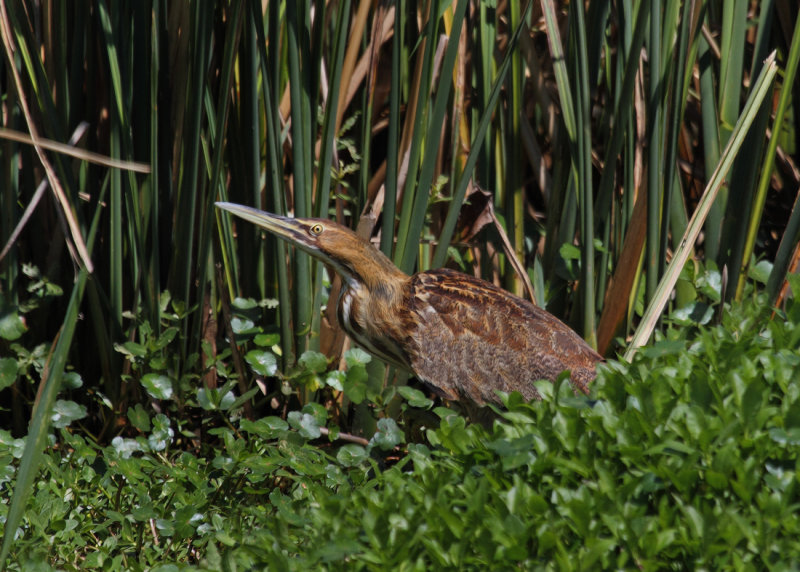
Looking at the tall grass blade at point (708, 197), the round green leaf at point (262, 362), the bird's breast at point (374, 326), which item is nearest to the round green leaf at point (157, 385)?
the round green leaf at point (262, 362)

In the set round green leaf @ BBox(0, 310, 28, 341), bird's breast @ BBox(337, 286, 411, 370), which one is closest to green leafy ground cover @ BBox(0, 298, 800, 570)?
round green leaf @ BBox(0, 310, 28, 341)

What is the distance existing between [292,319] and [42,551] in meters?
1.15

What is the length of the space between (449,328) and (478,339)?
104 millimetres

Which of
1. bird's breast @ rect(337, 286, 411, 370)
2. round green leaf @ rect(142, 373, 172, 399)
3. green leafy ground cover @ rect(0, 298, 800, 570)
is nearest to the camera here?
green leafy ground cover @ rect(0, 298, 800, 570)

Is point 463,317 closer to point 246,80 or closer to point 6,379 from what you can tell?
point 246,80

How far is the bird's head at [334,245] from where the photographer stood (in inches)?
119

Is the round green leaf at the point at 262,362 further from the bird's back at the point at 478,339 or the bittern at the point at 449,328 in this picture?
the bird's back at the point at 478,339

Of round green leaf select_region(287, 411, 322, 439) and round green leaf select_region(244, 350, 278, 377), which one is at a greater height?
round green leaf select_region(244, 350, 278, 377)

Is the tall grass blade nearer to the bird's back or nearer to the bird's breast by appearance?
the bird's back

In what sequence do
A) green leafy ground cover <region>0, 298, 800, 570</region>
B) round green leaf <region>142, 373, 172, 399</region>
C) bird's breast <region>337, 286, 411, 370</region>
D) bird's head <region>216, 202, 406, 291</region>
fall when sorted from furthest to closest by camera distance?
bird's breast <region>337, 286, 411, 370</region> < round green leaf <region>142, 373, 172, 399</region> < bird's head <region>216, 202, 406, 291</region> < green leafy ground cover <region>0, 298, 800, 570</region>

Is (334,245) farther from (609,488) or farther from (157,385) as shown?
(609,488)

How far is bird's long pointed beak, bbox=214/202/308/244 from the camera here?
2988 mm

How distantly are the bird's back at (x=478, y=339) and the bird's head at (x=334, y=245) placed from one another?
0.42 feet

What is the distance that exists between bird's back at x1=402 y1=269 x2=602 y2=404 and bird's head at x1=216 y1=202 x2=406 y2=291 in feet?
0.42
